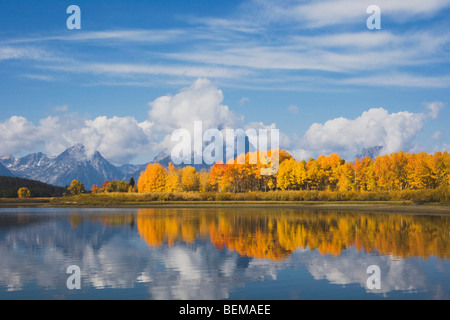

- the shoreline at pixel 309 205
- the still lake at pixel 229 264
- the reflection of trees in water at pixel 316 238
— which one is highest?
the still lake at pixel 229 264

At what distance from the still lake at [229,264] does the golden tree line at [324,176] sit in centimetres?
8223

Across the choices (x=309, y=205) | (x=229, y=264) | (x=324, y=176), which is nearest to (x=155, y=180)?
(x=324, y=176)

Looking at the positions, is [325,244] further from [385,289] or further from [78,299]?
[78,299]

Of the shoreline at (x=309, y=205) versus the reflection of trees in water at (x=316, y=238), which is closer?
the reflection of trees in water at (x=316, y=238)

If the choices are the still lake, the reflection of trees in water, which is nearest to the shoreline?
the reflection of trees in water

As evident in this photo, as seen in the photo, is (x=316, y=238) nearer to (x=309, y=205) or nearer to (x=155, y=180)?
(x=309, y=205)

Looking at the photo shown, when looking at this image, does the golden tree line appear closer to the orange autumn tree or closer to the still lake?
the orange autumn tree

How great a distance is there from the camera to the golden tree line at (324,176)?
114 m

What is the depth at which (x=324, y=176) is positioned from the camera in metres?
132

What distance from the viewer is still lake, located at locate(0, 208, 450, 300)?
17312mm

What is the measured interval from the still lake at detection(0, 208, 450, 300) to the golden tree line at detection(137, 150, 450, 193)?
82232 millimetres

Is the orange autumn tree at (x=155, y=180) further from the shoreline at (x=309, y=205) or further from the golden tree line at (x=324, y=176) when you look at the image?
the shoreline at (x=309, y=205)

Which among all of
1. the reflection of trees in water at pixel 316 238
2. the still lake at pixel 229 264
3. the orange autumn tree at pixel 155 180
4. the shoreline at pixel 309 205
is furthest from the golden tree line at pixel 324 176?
the still lake at pixel 229 264
